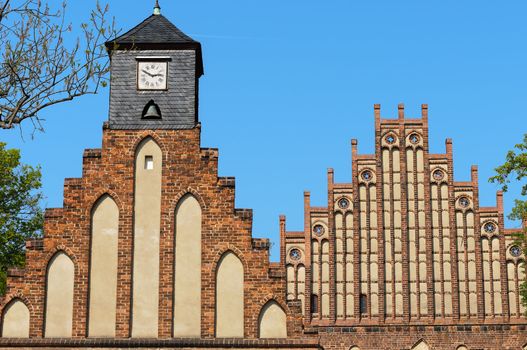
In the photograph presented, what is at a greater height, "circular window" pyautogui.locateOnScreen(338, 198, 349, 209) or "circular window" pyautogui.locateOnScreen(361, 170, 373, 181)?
"circular window" pyautogui.locateOnScreen(361, 170, 373, 181)

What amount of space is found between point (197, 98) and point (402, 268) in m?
18.1

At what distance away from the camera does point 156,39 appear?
22.3 metres

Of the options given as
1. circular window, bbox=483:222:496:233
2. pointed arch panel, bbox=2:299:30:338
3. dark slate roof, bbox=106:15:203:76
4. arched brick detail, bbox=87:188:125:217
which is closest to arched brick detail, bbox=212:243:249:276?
arched brick detail, bbox=87:188:125:217

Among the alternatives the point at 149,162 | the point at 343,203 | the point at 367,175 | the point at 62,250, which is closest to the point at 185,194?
the point at 149,162

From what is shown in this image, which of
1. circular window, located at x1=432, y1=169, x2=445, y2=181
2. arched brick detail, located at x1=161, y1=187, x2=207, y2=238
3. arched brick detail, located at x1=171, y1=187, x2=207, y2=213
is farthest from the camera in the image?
circular window, located at x1=432, y1=169, x2=445, y2=181

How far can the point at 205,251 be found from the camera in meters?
21.0

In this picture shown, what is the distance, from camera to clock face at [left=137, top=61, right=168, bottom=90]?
2203cm

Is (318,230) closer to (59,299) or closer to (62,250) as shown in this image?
(62,250)

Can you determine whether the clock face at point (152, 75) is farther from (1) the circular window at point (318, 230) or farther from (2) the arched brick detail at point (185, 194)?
(1) the circular window at point (318, 230)

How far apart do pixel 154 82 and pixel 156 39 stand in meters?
0.90

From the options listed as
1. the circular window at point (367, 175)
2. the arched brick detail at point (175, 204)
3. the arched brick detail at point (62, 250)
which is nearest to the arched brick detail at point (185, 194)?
the arched brick detail at point (175, 204)

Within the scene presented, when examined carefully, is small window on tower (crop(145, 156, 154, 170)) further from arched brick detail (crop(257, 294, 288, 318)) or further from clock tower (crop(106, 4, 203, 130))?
arched brick detail (crop(257, 294, 288, 318))

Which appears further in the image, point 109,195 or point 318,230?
point 318,230

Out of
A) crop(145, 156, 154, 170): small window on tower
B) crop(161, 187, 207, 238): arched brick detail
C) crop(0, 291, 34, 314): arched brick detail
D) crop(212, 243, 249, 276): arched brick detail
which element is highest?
crop(145, 156, 154, 170): small window on tower
